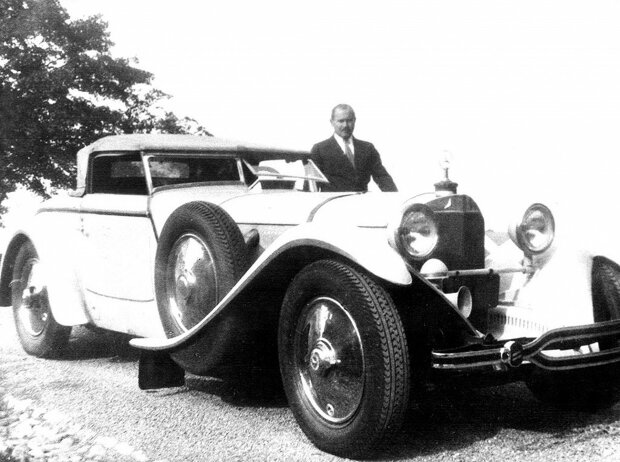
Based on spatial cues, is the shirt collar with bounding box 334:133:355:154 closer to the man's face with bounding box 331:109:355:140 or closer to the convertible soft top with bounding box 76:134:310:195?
the man's face with bounding box 331:109:355:140

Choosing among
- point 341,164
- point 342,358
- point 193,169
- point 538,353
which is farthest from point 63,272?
point 538,353

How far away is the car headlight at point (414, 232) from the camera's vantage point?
343 cm

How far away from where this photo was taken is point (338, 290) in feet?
10.4

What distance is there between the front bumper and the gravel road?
41 cm

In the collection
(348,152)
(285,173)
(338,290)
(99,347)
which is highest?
(348,152)

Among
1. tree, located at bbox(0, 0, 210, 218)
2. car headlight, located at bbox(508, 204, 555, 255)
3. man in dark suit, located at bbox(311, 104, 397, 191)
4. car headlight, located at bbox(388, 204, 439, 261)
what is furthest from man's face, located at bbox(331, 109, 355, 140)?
tree, located at bbox(0, 0, 210, 218)

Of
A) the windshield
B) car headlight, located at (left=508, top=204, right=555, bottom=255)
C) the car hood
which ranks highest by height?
the windshield

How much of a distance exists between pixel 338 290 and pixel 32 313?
3.61 m

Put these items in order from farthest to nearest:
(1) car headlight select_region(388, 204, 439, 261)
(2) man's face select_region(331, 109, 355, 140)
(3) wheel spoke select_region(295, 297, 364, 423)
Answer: (2) man's face select_region(331, 109, 355, 140) → (1) car headlight select_region(388, 204, 439, 261) → (3) wheel spoke select_region(295, 297, 364, 423)

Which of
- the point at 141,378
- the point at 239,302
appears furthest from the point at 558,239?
the point at 141,378

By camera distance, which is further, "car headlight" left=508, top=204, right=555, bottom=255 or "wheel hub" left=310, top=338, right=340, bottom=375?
"car headlight" left=508, top=204, right=555, bottom=255

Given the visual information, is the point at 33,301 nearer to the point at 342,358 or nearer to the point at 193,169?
the point at 193,169

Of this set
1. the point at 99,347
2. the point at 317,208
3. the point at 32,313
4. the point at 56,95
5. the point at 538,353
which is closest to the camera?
the point at 538,353

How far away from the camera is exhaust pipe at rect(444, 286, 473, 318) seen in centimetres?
349
